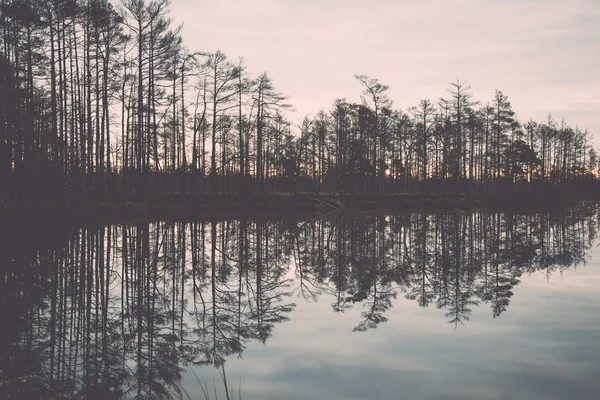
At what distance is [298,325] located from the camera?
24.0 ft

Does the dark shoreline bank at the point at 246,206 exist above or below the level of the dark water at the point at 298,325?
above

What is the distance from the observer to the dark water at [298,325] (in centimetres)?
475

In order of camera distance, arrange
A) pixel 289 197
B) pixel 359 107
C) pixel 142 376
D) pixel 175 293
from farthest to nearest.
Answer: pixel 359 107 → pixel 289 197 → pixel 175 293 → pixel 142 376

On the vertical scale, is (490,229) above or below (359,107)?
below

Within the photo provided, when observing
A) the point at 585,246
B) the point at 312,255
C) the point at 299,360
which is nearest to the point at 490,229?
the point at 585,246

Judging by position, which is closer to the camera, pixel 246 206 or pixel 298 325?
pixel 298 325

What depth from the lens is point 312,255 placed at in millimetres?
15125

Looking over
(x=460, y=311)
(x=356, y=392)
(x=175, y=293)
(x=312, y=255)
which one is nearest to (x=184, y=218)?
(x=312, y=255)

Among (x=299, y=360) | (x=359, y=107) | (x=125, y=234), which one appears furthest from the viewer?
(x=359, y=107)

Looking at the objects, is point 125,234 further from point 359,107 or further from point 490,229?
point 359,107

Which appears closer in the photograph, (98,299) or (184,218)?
(98,299)

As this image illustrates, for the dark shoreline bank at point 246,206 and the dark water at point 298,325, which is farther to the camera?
the dark shoreline bank at point 246,206

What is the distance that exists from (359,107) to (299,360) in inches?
2017

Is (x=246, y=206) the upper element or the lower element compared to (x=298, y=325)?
upper
